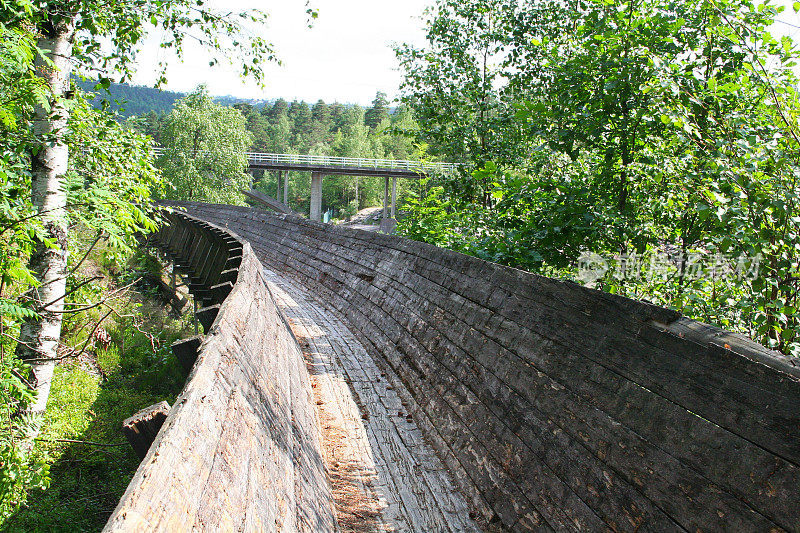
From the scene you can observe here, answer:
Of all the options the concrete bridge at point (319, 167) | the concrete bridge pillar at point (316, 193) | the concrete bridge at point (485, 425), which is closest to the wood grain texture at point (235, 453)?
the concrete bridge at point (485, 425)

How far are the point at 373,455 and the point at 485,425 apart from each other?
92cm

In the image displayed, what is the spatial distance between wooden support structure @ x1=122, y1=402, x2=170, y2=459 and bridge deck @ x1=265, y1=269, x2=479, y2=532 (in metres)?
1.55

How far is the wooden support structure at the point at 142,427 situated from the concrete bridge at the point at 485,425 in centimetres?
16

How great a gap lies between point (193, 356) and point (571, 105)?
14.2 feet

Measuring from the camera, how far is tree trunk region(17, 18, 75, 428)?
17.1ft

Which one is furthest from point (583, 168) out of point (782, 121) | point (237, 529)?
point (237, 529)

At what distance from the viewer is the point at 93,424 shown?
7391mm

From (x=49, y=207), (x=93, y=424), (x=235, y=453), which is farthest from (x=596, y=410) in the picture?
(x=93, y=424)

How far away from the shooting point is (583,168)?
6215mm

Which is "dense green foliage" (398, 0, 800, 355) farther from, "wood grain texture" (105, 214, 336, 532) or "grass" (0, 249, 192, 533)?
"grass" (0, 249, 192, 533)

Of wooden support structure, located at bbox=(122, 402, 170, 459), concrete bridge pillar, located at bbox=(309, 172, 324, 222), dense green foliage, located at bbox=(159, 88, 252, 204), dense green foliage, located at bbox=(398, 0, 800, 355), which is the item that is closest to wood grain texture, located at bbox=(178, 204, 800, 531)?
dense green foliage, located at bbox=(398, 0, 800, 355)

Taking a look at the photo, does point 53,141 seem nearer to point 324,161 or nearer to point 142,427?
point 142,427

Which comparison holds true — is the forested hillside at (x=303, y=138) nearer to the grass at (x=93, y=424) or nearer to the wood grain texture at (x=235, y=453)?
the grass at (x=93, y=424)

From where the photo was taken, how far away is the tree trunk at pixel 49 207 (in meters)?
5.21
